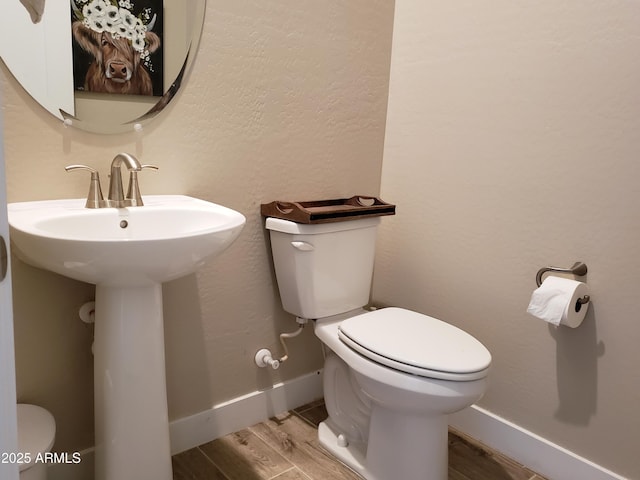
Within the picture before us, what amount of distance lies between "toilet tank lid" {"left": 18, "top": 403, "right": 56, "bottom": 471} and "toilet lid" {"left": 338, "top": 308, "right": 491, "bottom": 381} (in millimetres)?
809

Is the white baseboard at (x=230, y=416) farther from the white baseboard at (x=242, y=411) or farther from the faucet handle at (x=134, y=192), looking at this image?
the faucet handle at (x=134, y=192)

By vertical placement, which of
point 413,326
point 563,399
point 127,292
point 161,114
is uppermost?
point 161,114

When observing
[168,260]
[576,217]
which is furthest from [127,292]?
[576,217]

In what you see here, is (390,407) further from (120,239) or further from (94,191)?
(94,191)

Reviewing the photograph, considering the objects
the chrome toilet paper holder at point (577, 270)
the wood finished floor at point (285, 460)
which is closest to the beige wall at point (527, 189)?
the chrome toilet paper holder at point (577, 270)

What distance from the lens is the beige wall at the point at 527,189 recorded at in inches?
53.4

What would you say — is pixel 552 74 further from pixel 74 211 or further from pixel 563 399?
pixel 74 211

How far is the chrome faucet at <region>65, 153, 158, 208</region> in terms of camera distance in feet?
4.02

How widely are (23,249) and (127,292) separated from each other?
0.24 meters

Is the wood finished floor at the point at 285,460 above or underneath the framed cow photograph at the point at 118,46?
underneath

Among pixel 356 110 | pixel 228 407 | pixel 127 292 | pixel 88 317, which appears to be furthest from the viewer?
pixel 356 110

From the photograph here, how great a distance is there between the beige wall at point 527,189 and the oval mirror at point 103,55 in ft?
2.93

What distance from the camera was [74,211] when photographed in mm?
1176

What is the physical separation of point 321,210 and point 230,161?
34 centimetres
